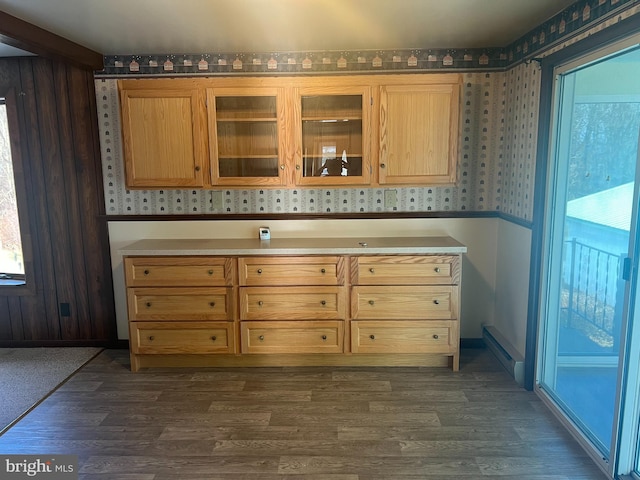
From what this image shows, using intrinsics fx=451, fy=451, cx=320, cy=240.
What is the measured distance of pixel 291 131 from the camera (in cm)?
312

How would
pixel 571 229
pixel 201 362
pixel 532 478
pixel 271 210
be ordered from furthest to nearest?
1. pixel 271 210
2. pixel 201 362
3. pixel 571 229
4. pixel 532 478

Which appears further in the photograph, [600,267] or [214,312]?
[214,312]

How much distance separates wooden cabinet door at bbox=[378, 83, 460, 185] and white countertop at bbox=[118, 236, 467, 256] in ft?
1.45

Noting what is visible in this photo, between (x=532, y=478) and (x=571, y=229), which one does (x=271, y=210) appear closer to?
(x=571, y=229)

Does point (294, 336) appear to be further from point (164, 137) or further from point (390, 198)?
point (164, 137)

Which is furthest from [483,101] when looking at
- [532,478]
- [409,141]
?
[532,478]

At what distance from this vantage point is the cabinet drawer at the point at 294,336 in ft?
10.2

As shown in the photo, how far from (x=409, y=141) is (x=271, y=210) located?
1145 mm

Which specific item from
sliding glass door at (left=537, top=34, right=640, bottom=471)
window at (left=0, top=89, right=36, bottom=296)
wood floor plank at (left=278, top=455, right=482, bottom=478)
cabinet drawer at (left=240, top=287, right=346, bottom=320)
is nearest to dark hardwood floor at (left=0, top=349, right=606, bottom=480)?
wood floor plank at (left=278, top=455, right=482, bottom=478)

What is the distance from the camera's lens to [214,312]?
10.2ft

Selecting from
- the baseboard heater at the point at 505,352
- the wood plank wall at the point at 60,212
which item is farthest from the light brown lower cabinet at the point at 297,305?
the wood plank wall at the point at 60,212

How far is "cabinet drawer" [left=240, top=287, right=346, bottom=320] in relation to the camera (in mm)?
3080

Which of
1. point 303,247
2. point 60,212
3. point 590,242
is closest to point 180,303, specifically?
point 303,247

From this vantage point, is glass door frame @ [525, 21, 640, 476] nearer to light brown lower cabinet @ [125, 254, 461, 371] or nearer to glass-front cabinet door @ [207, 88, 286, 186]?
light brown lower cabinet @ [125, 254, 461, 371]
